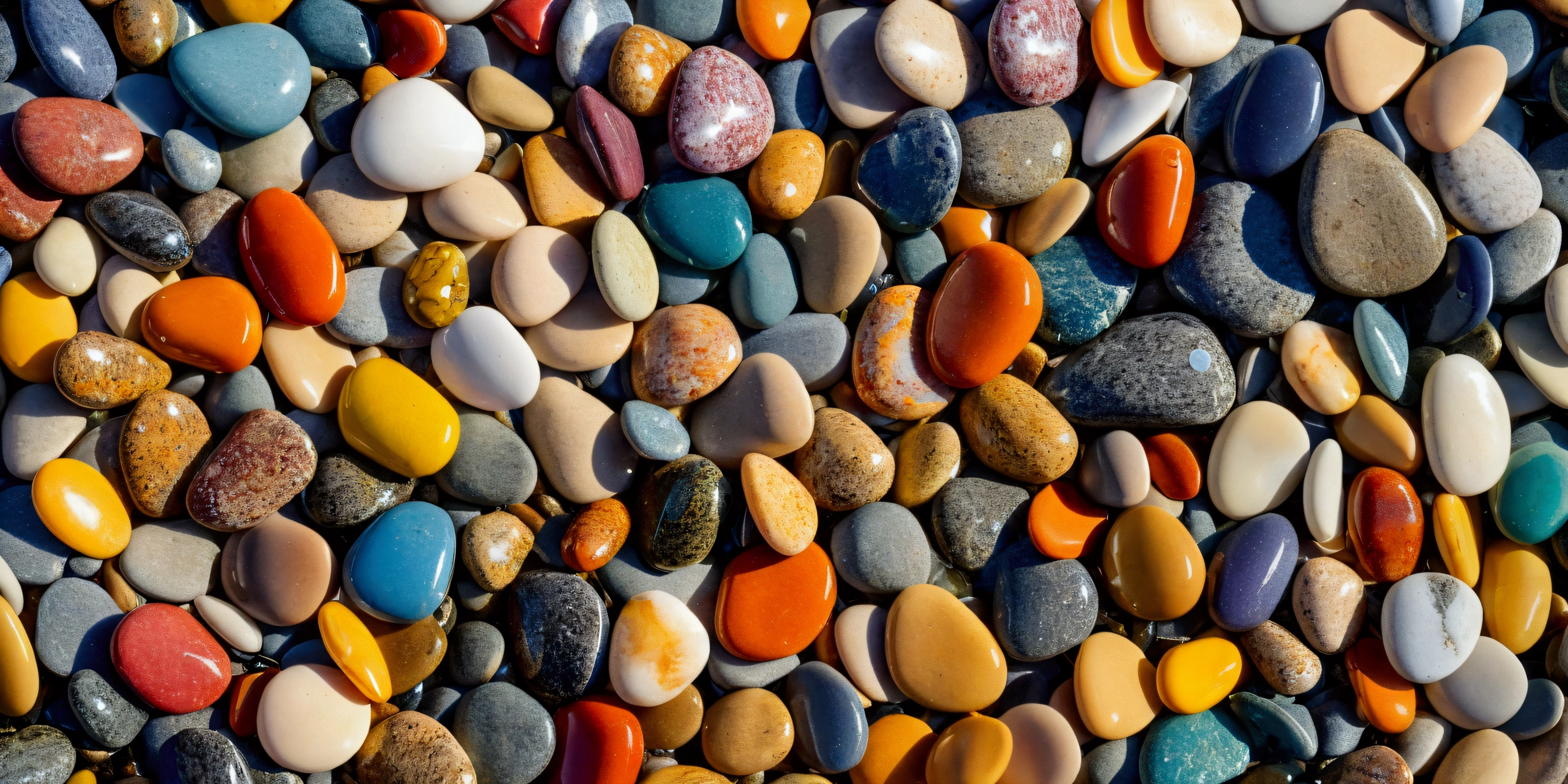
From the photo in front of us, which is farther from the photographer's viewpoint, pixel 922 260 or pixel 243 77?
pixel 922 260

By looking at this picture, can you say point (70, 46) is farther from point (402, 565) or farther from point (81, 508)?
point (402, 565)

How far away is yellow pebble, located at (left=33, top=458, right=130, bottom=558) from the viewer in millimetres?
1001

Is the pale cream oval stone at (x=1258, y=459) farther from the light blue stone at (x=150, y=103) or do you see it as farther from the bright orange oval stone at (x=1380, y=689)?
the light blue stone at (x=150, y=103)

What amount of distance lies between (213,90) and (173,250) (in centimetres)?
19

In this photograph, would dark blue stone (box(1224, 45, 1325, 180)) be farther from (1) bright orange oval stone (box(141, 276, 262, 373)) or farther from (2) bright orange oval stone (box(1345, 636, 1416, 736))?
(1) bright orange oval stone (box(141, 276, 262, 373))

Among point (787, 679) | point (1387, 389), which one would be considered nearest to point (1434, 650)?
point (1387, 389)

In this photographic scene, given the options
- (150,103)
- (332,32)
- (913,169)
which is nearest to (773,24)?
(913,169)

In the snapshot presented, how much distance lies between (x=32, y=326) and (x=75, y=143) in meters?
0.22

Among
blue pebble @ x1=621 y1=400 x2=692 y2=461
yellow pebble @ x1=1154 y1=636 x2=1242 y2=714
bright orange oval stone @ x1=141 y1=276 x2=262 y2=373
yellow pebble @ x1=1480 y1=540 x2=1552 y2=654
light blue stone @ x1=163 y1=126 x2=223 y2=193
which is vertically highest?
light blue stone @ x1=163 y1=126 x2=223 y2=193

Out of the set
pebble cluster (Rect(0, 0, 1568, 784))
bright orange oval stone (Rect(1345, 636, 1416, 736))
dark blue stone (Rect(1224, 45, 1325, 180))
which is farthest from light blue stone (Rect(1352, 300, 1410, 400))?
bright orange oval stone (Rect(1345, 636, 1416, 736))

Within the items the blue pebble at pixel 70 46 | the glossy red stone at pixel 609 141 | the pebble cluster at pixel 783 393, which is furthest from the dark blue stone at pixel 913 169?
the blue pebble at pixel 70 46

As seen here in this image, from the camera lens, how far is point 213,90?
3.39 feet

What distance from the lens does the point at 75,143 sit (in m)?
1.02

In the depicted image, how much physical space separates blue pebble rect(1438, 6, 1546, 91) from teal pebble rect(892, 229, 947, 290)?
2.26ft
